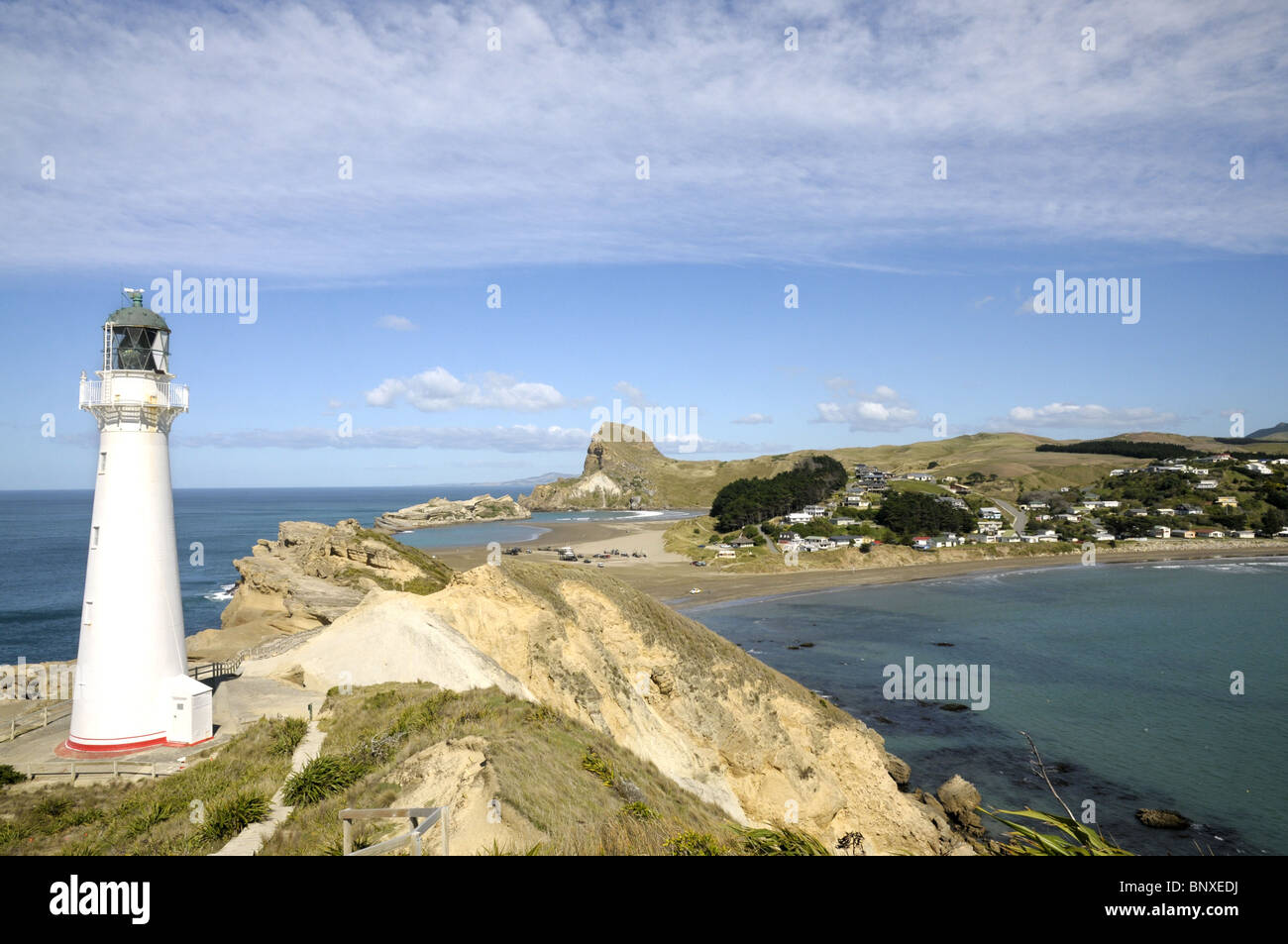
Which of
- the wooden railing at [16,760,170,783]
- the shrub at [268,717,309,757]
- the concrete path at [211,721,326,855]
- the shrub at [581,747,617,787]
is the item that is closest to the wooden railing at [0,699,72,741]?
the wooden railing at [16,760,170,783]

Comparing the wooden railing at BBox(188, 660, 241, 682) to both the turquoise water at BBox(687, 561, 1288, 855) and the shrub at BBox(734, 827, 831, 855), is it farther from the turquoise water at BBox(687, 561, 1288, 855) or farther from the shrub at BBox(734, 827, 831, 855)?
the turquoise water at BBox(687, 561, 1288, 855)

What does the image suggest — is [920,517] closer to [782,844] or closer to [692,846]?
[692,846]

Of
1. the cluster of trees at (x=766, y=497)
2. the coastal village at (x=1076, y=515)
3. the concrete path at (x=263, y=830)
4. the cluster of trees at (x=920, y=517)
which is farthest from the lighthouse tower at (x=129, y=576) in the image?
the cluster of trees at (x=766, y=497)

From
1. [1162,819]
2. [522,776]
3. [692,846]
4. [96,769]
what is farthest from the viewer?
[1162,819]

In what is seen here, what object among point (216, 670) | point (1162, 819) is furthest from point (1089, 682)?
point (216, 670)

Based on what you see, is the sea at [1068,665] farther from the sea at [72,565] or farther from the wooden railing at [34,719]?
the wooden railing at [34,719]

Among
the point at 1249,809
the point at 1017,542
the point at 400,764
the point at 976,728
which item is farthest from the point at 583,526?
the point at 400,764

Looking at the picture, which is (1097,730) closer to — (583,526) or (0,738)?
(0,738)
